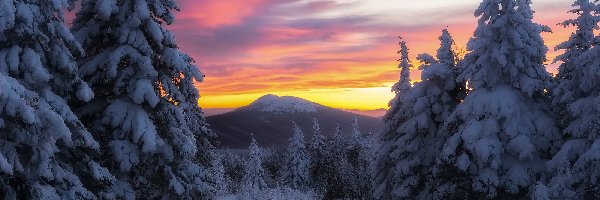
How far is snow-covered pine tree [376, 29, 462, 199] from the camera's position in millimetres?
24125

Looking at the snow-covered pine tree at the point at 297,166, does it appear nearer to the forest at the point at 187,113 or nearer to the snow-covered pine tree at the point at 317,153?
the snow-covered pine tree at the point at 317,153

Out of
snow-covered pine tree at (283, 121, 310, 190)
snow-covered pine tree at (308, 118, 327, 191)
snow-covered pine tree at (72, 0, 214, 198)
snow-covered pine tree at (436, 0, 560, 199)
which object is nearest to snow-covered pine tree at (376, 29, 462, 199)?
snow-covered pine tree at (436, 0, 560, 199)

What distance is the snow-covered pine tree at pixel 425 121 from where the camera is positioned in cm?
2412

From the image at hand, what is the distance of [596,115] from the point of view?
18609mm

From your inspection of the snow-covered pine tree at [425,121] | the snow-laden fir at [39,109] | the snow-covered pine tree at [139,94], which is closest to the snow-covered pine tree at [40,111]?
the snow-laden fir at [39,109]

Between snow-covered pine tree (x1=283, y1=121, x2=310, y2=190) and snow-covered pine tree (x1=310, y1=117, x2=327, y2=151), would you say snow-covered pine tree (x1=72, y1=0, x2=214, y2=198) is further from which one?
snow-covered pine tree (x1=283, y1=121, x2=310, y2=190)

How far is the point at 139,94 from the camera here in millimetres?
15250

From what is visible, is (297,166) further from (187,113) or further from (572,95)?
(187,113)

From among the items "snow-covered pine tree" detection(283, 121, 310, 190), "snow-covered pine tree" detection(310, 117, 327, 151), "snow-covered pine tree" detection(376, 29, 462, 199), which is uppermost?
"snow-covered pine tree" detection(376, 29, 462, 199)

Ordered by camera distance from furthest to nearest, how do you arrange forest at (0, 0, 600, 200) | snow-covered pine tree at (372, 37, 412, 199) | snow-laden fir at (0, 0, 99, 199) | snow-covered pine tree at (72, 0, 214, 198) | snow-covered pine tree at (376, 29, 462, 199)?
snow-covered pine tree at (372, 37, 412, 199) → snow-covered pine tree at (376, 29, 462, 199) → snow-covered pine tree at (72, 0, 214, 198) → forest at (0, 0, 600, 200) → snow-laden fir at (0, 0, 99, 199)

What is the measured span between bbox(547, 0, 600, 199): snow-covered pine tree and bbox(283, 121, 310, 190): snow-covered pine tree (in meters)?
52.9

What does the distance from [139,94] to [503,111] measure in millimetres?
12944

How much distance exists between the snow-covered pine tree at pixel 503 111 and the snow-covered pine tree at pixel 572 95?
0.73 meters

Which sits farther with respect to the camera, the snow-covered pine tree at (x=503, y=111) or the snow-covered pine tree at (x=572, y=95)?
the snow-covered pine tree at (x=503, y=111)
